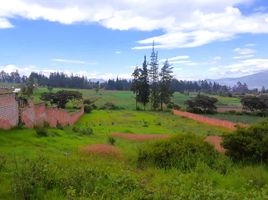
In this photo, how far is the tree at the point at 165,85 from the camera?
286ft

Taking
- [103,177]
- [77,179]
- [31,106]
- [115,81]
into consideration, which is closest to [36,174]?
[77,179]

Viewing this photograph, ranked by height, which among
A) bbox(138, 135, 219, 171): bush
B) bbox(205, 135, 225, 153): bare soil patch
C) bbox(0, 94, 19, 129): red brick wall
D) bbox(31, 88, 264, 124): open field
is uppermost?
bbox(0, 94, 19, 129): red brick wall

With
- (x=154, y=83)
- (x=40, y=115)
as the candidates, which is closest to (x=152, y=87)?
(x=154, y=83)

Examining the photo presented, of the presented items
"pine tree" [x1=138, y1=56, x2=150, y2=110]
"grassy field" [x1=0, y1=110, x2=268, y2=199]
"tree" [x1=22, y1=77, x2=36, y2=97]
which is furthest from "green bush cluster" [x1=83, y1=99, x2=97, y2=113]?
"grassy field" [x1=0, y1=110, x2=268, y2=199]

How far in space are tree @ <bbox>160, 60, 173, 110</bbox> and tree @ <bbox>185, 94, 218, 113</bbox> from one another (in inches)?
331

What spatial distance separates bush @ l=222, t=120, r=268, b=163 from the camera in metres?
15.0

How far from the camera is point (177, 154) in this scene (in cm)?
1427

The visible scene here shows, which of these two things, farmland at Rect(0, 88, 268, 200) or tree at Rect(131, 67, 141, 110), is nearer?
farmland at Rect(0, 88, 268, 200)

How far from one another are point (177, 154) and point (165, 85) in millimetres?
74986

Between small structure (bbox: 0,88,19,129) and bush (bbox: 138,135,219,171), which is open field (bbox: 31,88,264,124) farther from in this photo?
bush (bbox: 138,135,219,171)

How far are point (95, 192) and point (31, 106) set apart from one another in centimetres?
1684

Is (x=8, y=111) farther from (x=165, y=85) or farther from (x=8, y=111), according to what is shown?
(x=165, y=85)

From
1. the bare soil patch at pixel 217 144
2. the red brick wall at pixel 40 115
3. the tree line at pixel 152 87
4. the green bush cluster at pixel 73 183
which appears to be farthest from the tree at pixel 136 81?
the green bush cluster at pixel 73 183

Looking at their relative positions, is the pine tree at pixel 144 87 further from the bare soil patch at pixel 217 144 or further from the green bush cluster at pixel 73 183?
the green bush cluster at pixel 73 183
